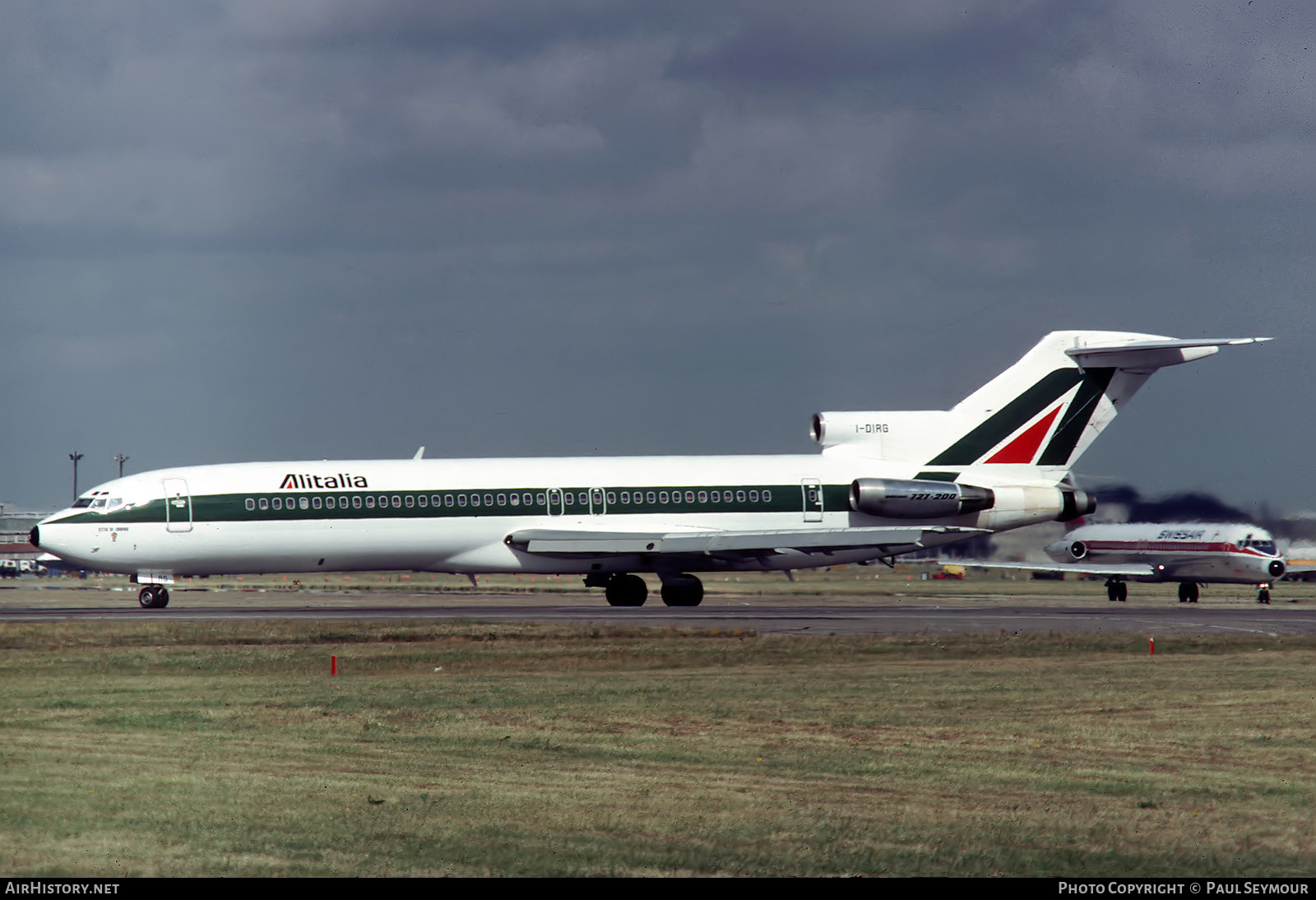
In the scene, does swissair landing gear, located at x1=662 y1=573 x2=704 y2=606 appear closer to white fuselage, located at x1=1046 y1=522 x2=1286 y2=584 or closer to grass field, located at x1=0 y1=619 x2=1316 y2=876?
grass field, located at x1=0 y1=619 x2=1316 y2=876

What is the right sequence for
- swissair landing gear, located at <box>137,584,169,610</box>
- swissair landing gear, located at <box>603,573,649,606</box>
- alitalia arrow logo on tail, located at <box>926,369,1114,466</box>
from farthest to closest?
alitalia arrow logo on tail, located at <box>926,369,1114,466</box>
swissair landing gear, located at <box>603,573,649,606</box>
swissair landing gear, located at <box>137,584,169,610</box>

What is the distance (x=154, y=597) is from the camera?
134 feet

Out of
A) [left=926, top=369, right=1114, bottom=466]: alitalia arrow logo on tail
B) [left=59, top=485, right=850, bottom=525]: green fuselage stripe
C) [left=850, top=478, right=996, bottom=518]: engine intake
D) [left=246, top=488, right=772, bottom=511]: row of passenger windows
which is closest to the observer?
[left=59, top=485, right=850, bottom=525]: green fuselage stripe

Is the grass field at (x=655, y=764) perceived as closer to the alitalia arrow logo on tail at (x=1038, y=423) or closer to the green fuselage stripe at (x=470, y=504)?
the green fuselage stripe at (x=470, y=504)

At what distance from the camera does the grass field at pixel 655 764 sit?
997cm

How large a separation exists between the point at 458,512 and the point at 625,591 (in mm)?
6262

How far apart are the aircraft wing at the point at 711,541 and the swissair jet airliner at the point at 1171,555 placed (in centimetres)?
2090

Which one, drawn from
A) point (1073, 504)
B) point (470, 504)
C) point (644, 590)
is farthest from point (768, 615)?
Answer: point (1073, 504)

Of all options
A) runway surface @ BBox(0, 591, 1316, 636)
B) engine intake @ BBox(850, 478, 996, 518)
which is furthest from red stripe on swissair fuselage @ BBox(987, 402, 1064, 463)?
runway surface @ BBox(0, 591, 1316, 636)

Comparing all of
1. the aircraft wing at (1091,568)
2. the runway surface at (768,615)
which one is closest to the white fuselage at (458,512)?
the runway surface at (768,615)

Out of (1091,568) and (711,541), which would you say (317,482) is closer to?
(711,541)

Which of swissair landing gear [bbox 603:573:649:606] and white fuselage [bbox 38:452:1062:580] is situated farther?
swissair landing gear [bbox 603:573:649:606]

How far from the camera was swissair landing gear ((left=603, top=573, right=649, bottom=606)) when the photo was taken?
44.1 metres

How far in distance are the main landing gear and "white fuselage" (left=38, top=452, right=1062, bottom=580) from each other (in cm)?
58
